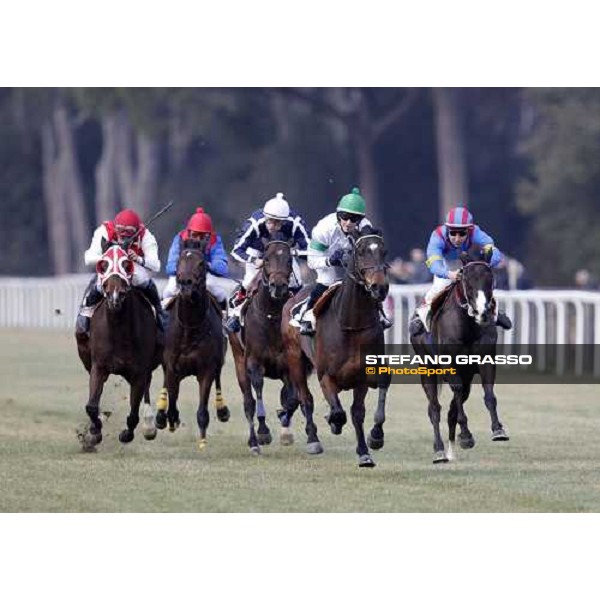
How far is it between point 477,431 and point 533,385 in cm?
556

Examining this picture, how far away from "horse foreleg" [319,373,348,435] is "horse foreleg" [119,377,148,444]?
1.57m

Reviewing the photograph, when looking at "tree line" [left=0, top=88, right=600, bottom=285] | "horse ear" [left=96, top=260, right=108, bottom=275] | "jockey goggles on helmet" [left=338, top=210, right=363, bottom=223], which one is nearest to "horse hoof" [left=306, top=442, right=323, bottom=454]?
"jockey goggles on helmet" [left=338, top=210, right=363, bottom=223]

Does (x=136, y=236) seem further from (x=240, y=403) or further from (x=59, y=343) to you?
(x=59, y=343)

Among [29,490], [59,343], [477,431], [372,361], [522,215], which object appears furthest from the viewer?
[522,215]

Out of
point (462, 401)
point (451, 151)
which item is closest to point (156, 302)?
point (462, 401)

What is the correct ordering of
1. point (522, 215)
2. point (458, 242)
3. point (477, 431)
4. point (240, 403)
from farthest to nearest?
1. point (522, 215)
2. point (240, 403)
3. point (477, 431)
4. point (458, 242)

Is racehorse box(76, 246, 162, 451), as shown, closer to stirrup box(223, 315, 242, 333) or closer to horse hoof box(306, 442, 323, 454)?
stirrup box(223, 315, 242, 333)

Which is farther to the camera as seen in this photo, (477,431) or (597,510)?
(477,431)

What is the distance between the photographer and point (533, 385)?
864 inches

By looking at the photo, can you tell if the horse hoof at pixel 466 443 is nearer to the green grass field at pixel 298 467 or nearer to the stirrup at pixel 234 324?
the green grass field at pixel 298 467

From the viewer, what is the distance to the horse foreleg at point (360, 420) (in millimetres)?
12906

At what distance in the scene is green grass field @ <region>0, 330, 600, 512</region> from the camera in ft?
37.8

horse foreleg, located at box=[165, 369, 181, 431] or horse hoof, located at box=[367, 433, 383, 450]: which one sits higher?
horse foreleg, located at box=[165, 369, 181, 431]
